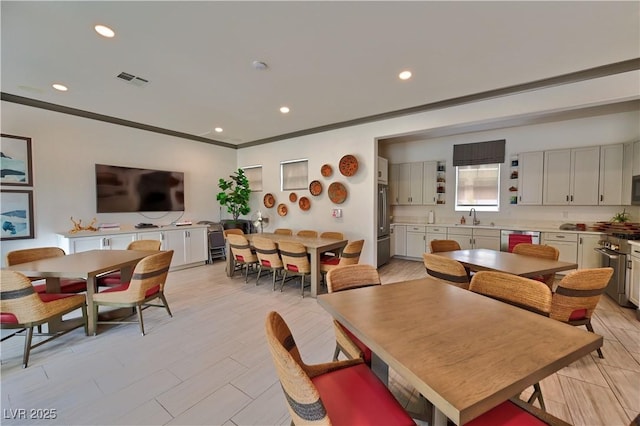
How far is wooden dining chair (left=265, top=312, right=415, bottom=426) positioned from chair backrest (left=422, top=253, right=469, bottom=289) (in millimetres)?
1418

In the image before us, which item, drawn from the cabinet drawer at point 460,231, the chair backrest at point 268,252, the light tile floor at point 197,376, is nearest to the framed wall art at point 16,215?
the light tile floor at point 197,376

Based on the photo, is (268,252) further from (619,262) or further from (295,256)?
(619,262)

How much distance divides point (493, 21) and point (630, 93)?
2.14 m

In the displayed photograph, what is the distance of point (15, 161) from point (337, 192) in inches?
198

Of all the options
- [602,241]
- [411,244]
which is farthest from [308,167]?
[602,241]

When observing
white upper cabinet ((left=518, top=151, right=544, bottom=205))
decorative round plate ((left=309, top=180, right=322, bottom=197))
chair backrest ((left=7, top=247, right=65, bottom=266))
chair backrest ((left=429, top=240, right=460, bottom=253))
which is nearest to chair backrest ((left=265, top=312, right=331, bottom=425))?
chair backrest ((left=429, top=240, right=460, bottom=253))

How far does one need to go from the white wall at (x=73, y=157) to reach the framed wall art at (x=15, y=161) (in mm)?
79

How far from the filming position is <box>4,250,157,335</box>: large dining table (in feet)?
8.01

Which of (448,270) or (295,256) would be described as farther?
(295,256)

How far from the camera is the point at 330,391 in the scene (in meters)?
1.24

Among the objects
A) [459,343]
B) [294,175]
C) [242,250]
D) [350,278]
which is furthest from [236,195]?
[459,343]

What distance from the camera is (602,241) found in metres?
3.92

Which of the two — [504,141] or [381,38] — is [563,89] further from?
[381,38]

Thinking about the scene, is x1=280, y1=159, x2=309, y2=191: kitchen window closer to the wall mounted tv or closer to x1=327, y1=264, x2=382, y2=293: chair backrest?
the wall mounted tv
